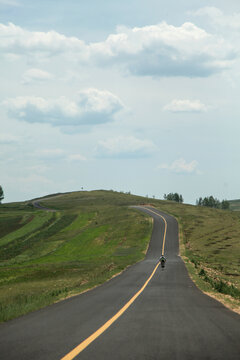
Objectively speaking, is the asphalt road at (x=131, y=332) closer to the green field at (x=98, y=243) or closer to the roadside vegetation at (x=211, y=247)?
the roadside vegetation at (x=211, y=247)

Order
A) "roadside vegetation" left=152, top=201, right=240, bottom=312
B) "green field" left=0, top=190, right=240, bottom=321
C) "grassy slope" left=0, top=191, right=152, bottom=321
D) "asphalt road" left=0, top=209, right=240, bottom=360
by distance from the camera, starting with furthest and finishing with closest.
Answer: "grassy slope" left=0, top=191, right=152, bottom=321
"green field" left=0, top=190, right=240, bottom=321
"roadside vegetation" left=152, top=201, right=240, bottom=312
"asphalt road" left=0, top=209, right=240, bottom=360

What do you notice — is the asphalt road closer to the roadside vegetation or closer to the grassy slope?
the roadside vegetation

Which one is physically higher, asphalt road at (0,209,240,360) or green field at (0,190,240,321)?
asphalt road at (0,209,240,360)

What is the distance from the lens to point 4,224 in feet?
317

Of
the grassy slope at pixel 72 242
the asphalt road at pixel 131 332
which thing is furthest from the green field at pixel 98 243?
the asphalt road at pixel 131 332

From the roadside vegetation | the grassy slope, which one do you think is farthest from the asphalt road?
the grassy slope

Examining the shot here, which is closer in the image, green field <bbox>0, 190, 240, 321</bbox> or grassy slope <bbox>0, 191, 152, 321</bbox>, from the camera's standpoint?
green field <bbox>0, 190, 240, 321</bbox>

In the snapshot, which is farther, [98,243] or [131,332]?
[98,243]

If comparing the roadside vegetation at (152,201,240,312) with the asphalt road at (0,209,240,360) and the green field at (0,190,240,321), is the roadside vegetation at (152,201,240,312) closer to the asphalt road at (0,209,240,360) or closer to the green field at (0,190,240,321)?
the green field at (0,190,240,321)

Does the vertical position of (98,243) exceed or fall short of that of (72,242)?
it exceeds it

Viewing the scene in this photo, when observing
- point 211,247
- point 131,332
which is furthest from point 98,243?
point 131,332

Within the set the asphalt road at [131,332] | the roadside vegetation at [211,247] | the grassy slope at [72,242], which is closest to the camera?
the asphalt road at [131,332]

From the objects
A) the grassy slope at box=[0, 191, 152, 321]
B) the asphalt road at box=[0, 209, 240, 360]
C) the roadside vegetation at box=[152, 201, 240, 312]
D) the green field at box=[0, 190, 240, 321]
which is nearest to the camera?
the asphalt road at box=[0, 209, 240, 360]

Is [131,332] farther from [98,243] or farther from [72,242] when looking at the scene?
[72,242]
